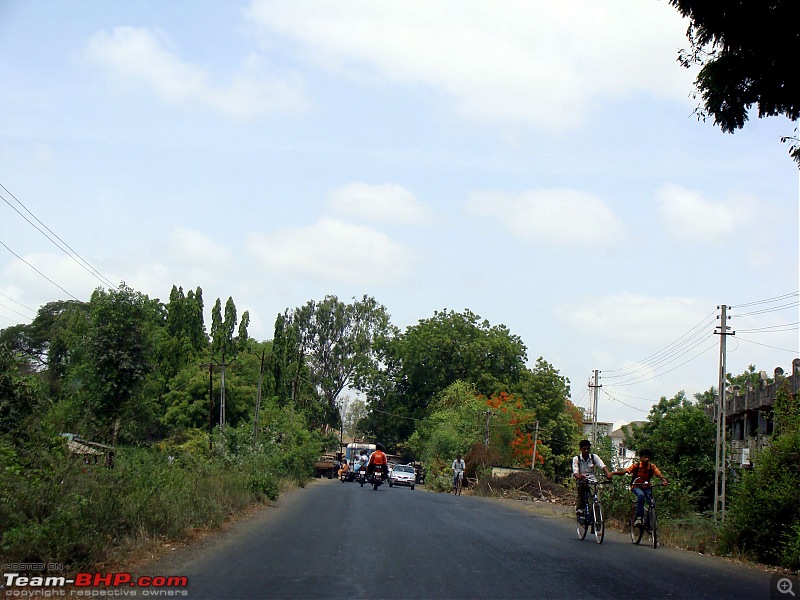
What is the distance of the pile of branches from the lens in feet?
140

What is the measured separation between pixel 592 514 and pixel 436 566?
20.7 ft

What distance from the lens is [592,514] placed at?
1585 cm

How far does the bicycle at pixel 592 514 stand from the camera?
15.6 m

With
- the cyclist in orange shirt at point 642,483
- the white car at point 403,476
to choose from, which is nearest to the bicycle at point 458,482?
the white car at point 403,476

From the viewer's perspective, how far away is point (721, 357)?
1083 inches

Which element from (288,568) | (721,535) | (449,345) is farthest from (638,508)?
(449,345)

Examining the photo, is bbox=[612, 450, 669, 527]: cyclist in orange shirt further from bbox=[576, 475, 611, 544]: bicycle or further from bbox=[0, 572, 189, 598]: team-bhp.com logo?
bbox=[0, 572, 189, 598]: team-bhp.com logo

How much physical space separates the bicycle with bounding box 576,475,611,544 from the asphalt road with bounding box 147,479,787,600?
0.81 feet

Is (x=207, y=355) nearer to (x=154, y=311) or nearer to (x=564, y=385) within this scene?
(x=154, y=311)

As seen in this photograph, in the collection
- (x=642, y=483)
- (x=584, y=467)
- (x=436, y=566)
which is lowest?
(x=436, y=566)

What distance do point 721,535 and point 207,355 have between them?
57.0 m

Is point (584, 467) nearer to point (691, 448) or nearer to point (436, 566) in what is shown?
point (436, 566)

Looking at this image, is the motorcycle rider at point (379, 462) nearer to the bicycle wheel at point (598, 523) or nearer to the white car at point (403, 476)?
the white car at point (403, 476)

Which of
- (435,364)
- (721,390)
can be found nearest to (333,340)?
(435,364)
